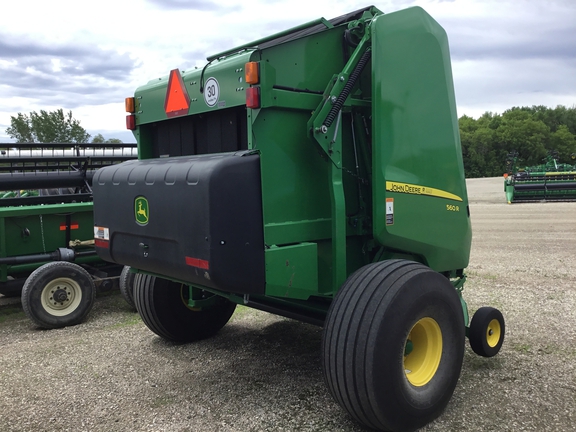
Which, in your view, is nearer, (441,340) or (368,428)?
(368,428)

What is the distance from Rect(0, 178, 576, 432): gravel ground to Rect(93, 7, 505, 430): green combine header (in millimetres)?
412

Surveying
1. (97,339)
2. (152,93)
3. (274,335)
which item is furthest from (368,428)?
(97,339)

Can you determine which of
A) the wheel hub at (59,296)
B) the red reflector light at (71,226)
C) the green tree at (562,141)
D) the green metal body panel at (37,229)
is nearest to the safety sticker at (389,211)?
the wheel hub at (59,296)

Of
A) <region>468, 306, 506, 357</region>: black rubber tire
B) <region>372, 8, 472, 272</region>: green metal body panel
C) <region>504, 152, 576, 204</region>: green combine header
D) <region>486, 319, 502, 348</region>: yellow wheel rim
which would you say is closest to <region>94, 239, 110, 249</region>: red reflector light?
<region>372, 8, 472, 272</region>: green metal body panel

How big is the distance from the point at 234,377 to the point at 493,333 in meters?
2.05

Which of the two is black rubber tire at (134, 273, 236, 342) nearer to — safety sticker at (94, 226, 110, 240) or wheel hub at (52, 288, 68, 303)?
safety sticker at (94, 226, 110, 240)

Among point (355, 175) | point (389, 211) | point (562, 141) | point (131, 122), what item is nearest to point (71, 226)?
point (131, 122)

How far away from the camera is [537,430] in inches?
123

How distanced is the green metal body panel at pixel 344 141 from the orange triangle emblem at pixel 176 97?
5 cm

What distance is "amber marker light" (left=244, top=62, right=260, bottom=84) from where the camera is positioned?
308 centimetres

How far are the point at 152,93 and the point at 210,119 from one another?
664 millimetres

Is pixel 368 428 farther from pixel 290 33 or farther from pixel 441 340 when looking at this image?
pixel 290 33

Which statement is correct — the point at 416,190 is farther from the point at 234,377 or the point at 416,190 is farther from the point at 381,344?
the point at 234,377

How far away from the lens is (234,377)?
4.05 meters
